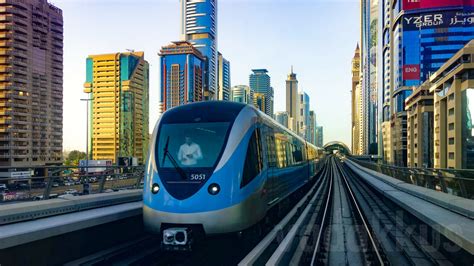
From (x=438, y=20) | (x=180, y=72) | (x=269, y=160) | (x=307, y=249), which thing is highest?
(x=438, y=20)

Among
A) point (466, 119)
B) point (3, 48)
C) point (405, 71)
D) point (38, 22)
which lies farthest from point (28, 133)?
point (405, 71)

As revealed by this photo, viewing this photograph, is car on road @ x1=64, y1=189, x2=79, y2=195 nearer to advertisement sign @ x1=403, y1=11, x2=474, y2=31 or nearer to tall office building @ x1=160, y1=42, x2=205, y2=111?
tall office building @ x1=160, y1=42, x2=205, y2=111

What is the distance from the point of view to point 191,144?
8867 millimetres

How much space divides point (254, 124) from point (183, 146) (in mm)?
1703

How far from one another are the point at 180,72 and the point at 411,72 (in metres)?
64.1

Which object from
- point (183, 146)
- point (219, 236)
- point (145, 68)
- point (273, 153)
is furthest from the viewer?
point (145, 68)

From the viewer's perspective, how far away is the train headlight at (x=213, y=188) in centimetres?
821

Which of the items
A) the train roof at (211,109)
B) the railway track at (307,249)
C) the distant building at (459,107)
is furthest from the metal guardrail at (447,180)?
the distant building at (459,107)

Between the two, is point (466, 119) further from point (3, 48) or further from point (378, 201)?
point (3, 48)

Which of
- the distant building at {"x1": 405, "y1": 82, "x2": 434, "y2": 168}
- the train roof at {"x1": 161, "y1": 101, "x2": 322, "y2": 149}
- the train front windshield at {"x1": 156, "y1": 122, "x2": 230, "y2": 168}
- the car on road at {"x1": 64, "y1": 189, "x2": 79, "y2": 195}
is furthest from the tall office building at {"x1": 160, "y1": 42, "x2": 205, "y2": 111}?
the train front windshield at {"x1": 156, "y1": 122, "x2": 230, "y2": 168}

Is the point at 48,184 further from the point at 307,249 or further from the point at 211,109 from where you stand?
the point at 307,249

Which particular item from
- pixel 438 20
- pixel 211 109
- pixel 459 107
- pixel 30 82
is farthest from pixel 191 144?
pixel 438 20

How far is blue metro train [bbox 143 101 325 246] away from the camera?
26.7ft

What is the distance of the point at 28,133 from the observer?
97.6m
